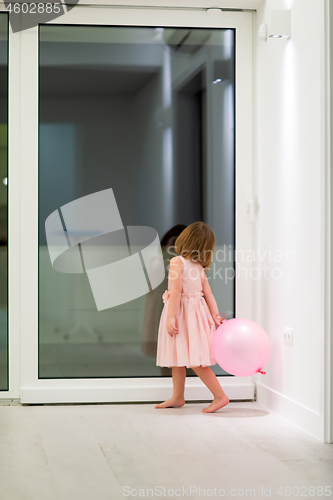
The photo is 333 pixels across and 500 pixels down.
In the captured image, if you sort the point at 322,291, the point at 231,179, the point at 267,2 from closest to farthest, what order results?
the point at 322,291 → the point at 267,2 → the point at 231,179

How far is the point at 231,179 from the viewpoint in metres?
3.46

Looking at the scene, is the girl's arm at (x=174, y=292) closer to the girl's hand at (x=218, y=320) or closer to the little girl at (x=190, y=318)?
the little girl at (x=190, y=318)

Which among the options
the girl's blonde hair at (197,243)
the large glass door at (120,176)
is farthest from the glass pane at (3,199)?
the girl's blonde hair at (197,243)

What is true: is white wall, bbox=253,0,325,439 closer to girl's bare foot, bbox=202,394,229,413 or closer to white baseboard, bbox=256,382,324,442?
white baseboard, bbox=256,382,324,442

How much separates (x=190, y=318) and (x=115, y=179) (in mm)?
991

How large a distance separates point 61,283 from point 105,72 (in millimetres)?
1341

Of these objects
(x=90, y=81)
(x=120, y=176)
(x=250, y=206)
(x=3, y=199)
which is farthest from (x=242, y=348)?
(x=90, y=81)

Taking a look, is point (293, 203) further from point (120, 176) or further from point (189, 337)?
point (120, 176)

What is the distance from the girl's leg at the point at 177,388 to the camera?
3.16m

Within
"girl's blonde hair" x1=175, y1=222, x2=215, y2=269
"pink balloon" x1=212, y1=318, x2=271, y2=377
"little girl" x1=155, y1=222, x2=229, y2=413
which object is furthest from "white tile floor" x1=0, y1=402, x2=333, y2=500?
"girl's blonde hair" x1=175, y1=222, x2=215, y2=269

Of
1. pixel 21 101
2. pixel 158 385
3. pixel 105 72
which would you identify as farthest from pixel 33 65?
pixel 158 385

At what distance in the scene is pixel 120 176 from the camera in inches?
133

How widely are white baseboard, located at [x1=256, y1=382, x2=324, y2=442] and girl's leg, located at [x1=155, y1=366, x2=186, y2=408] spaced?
49cm

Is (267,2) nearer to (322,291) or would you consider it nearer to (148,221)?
(148,221)
